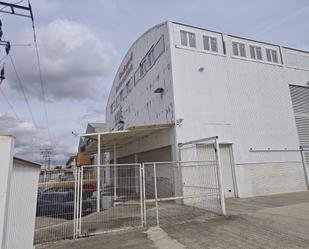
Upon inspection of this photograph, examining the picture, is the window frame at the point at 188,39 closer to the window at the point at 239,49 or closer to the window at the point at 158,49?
the window at the point at 158,49

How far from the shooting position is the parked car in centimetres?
618

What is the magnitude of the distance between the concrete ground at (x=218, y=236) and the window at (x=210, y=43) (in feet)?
31.0

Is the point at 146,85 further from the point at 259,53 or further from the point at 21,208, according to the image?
the point at 21,208

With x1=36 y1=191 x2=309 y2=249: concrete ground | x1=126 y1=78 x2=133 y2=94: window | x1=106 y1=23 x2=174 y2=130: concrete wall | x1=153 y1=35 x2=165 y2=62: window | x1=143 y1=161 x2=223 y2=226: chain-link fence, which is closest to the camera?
x1=36 y1=191 x2=309 y2=249: concrete ground

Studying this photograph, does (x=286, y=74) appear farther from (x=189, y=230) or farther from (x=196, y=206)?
(x=189, y=230)

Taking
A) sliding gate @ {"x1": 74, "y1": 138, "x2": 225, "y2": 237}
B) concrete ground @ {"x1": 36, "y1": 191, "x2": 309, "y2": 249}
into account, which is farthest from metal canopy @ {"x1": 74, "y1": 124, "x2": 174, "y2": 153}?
concrete ground @ {"x1": 36, "y1": 191, "x2": 309, "y2": 249}

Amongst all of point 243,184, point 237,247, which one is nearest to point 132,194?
point 237,247

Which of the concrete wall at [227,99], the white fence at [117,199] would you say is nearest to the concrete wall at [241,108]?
the concrete wall at [227,99]

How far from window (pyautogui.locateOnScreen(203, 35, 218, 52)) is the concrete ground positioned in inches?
372

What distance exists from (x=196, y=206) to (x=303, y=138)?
9.72m

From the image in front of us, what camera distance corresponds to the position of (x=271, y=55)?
14.7 metres

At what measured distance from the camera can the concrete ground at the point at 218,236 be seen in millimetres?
4730

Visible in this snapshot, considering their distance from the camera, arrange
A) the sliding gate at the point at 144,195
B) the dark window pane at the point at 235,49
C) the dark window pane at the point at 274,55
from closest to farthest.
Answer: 1. the sliding gate at the point at 144,195
2. the dark window pane at the point at 235,49
3. the dark window pane at the point at 274,55

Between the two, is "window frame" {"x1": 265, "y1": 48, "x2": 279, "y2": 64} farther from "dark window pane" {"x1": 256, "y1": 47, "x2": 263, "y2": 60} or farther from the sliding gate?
the sliding gate
